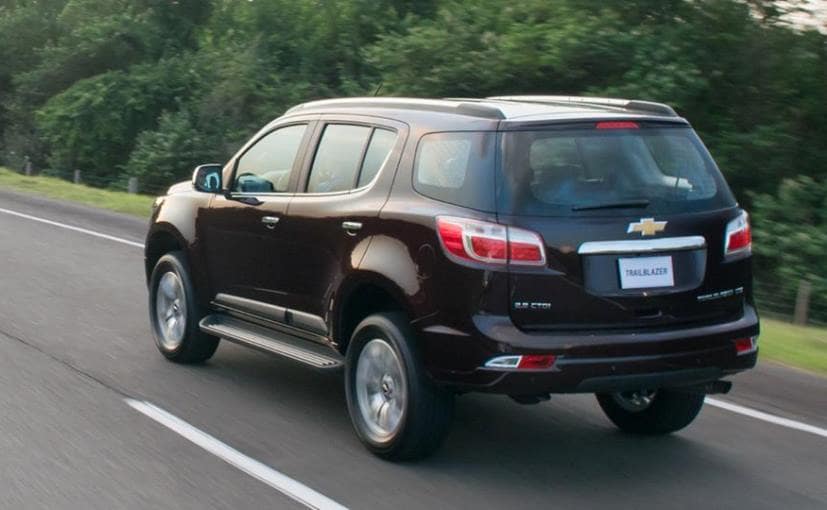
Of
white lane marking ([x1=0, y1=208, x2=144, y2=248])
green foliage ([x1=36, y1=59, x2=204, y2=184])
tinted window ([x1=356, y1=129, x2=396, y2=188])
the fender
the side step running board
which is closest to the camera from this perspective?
tinted window ([x1=356, y1=129, x2=396, y2=188])

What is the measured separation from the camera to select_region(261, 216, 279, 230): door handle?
7573mm

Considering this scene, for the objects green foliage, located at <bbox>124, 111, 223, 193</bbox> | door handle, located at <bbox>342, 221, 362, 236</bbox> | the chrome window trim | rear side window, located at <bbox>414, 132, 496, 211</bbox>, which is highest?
rear side window, located at <bbox>414, 132, 496, 211</bbox>

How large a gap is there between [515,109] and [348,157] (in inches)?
45.9

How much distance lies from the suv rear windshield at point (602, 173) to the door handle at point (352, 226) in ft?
3.32

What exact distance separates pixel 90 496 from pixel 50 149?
42.4m

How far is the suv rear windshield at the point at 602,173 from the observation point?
6062mm

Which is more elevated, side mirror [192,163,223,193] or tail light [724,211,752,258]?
tail light [724,211,752,258]

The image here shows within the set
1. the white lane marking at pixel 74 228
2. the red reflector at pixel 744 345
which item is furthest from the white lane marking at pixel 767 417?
the white lane marking at pixel 74 228

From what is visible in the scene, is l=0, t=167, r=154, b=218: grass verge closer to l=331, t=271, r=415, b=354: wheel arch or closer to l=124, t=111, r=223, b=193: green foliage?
l=124, t=111, r=223, b=193: green foliage

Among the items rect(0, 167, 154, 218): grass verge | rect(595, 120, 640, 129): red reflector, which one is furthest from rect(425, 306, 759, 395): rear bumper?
rect(0, 167, 154, 218): grass verge

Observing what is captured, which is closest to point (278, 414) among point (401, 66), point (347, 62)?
point (401, 66)

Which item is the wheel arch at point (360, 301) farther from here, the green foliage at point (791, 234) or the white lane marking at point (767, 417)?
the green foliage at point (791, 234)

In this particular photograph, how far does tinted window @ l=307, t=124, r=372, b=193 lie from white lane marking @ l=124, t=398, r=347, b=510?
1531 millimetres

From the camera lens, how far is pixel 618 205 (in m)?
6.12
